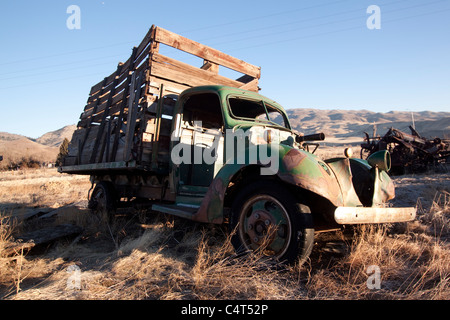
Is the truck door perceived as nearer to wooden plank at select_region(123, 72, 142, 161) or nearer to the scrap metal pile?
wooden plank at select_region(123, 72, 142, 161)

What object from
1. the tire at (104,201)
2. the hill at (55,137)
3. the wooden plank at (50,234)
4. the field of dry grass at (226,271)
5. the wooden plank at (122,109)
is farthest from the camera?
the hill at (55,137)

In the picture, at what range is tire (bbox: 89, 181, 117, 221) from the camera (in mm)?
5812

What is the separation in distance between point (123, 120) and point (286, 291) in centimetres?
453

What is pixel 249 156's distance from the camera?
293 centimetres

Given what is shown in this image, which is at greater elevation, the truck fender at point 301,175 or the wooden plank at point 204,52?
the wooden plank at point 204,52

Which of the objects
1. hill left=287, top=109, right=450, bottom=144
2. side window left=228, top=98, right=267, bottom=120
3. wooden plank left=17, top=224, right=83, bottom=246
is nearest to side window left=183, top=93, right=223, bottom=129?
side window left=228, top=98, right=267, bottom=120

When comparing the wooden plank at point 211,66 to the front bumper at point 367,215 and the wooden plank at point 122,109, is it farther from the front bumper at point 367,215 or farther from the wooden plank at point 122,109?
the front bumper at point 367,215

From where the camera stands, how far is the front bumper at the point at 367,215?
2338mm

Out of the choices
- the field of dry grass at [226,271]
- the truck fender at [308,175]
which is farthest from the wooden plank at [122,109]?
the truck fender at [308,175]

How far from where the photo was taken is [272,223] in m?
2.63

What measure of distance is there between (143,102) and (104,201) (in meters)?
2.65

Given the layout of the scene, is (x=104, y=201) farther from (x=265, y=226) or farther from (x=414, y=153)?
(x=414, y=153)

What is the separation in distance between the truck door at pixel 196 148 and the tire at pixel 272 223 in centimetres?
150

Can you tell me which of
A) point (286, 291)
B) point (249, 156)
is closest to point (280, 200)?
point (249, 156)
